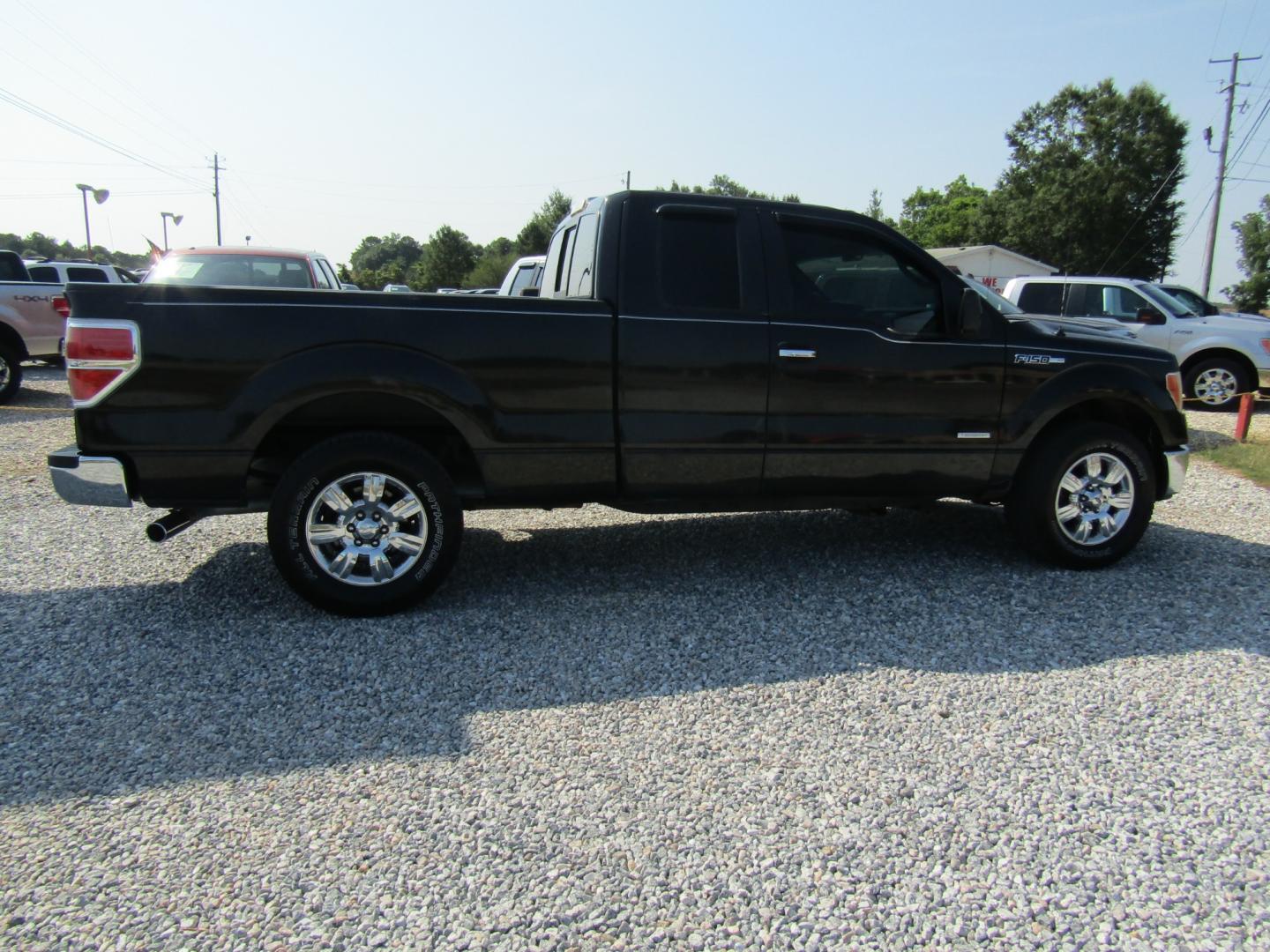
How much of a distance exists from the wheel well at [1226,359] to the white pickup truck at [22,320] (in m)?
16.1

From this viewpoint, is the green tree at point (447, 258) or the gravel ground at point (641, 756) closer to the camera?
the gravel ground at point (641, 756)

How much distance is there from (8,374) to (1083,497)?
44.1 feet

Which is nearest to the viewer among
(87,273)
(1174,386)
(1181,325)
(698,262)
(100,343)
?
(100,343)

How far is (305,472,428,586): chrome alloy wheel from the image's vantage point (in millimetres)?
4246

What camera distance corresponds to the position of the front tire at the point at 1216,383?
42.9 feet

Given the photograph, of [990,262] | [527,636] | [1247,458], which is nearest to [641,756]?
[527,636]

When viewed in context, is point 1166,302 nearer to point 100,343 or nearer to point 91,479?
point 100,343

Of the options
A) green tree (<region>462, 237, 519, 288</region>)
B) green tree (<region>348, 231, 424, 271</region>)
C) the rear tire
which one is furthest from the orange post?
green tree (<region>348, 231, 424, 271</region>)

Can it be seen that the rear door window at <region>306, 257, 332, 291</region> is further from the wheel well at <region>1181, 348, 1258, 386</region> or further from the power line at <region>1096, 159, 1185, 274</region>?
the power line at <region>1096, 159, 1185, 274</region>

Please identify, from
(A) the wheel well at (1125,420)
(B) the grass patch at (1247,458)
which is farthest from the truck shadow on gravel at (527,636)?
(B) the grass patch at (1247,458)

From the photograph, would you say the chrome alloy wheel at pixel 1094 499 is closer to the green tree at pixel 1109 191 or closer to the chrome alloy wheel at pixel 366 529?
the chrome alloy wheel at pixel 366 529

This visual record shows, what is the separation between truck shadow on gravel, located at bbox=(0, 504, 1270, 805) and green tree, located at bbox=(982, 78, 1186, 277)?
176 ft

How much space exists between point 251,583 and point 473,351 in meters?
1.90

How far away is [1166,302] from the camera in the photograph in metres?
13.3
